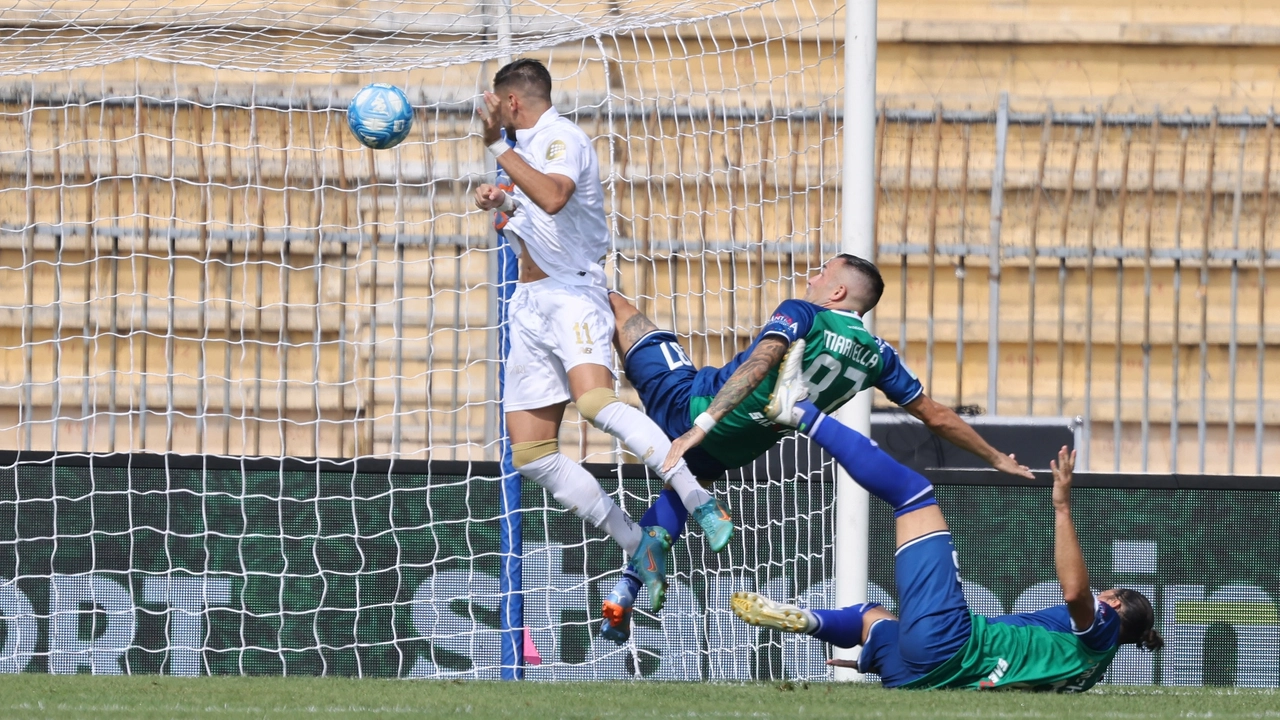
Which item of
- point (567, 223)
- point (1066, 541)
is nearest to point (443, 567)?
point (567, 223)

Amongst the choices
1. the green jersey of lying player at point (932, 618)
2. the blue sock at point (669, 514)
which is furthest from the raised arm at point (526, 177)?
the blue sock at point (669, 514)

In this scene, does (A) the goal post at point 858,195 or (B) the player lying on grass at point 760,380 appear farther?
(A) the goal post at point 858,195

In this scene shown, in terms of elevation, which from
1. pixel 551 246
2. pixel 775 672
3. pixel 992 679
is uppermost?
pixel 551 246

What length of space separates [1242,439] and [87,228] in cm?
701

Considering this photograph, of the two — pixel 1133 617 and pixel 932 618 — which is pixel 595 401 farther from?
pixel 1133 617

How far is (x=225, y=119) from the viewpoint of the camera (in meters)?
8.62

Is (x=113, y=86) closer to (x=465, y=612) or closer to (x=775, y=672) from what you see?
(x=465, y=612)

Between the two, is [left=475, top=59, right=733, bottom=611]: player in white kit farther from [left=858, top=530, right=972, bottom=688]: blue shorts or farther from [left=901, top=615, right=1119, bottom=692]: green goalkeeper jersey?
[left=901, top=615, right=1119, bottom=692]: green goalkeeper jersey

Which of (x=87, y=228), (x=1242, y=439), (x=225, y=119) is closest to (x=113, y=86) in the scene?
(x=225, y=119)

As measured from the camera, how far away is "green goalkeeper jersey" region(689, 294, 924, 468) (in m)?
5.28

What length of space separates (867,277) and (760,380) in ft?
2.15

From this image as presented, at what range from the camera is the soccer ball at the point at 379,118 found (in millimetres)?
5312

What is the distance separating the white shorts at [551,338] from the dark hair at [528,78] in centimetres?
68

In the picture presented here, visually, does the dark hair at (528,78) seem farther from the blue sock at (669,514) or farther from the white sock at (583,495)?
the blue sock at (669,514)
